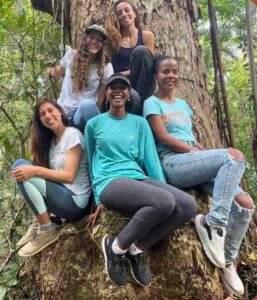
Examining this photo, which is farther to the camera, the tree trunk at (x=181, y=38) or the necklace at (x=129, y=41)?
the tree trunk at (x=181, y=38)

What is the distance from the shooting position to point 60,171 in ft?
10.9

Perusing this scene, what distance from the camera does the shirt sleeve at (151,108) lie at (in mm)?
3467

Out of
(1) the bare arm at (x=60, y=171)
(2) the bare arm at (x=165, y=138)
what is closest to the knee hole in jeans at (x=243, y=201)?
(2) the bare arm at (x=165, y=138)

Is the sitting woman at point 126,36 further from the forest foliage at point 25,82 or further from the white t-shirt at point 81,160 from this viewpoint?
the forest foliage at point 25,82

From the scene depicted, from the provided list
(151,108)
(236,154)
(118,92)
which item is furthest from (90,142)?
(236,154)

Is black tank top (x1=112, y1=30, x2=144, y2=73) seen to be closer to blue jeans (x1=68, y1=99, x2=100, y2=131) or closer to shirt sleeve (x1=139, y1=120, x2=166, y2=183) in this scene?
blue jeans (x1=68, y1=99, x2=100, y2=131)

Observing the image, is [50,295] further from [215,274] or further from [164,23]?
[164,23]

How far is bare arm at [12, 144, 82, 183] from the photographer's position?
3.20 metres

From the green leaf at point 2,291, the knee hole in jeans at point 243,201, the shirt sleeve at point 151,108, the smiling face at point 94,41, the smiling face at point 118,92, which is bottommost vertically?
the green leaf at point 2,291

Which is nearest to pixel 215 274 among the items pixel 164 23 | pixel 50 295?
pixel 50 295

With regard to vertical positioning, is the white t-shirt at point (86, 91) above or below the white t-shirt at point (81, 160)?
above

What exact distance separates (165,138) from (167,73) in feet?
1.84

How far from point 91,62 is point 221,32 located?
6.92 metres

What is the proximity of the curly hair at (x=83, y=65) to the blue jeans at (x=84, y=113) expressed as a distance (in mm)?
227
